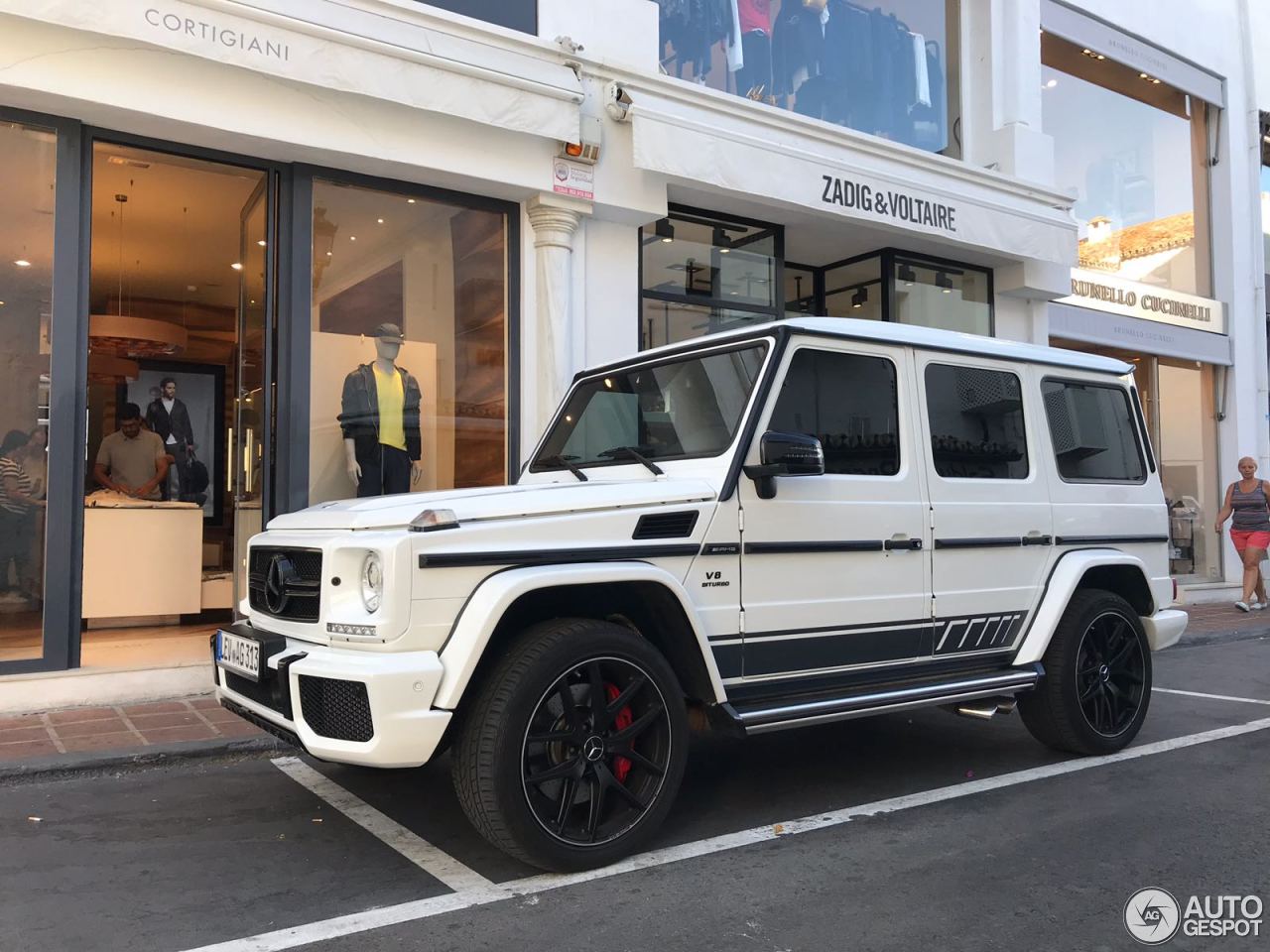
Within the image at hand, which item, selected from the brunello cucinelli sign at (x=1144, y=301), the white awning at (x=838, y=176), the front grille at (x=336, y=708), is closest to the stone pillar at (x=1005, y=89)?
the white awning at (x=838, y=176)

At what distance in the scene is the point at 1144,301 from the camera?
13.6 metres

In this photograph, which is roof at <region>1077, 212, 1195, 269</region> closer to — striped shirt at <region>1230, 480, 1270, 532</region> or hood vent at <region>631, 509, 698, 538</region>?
striped shirt at <region>1230, 480, 1270, 532</region>

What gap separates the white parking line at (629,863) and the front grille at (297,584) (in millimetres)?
985

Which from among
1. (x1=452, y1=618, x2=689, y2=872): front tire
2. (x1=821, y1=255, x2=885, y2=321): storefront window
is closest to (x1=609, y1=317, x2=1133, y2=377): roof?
(x1=452, y1=618, x2=689, y2=872): front tire

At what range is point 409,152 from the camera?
722cm

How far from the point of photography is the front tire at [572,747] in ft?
10.4

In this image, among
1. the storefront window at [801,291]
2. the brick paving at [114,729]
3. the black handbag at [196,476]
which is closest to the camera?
the brick paving at [114,729]

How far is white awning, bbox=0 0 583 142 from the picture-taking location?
586 centimetres

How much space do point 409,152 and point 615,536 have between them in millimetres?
4767

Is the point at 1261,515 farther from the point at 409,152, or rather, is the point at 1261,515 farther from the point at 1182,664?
the point at 409,152

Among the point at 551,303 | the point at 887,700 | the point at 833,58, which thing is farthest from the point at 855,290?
the point at 887,700

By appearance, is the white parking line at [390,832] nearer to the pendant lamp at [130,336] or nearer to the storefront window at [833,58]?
the pendant lamp at [130,336]

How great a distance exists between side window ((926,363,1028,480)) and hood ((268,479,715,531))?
Result: 1355 mm

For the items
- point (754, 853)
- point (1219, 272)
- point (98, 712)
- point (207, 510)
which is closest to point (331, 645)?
point (754, 853)
